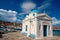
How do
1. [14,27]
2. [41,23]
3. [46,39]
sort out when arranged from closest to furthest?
[46,39], [41,23], [14,27]

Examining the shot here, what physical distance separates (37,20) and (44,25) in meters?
0.94

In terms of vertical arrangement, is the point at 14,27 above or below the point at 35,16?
below

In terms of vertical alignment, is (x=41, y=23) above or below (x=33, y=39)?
above

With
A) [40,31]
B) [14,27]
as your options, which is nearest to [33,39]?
[40,31]

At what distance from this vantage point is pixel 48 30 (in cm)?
804

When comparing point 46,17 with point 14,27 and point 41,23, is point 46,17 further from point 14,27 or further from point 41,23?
point 14,27

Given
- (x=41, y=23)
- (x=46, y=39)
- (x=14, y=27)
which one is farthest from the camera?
(x=14, y=27)

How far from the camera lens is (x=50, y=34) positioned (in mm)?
8031

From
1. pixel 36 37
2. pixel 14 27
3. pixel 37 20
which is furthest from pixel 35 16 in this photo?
pixel 14 27

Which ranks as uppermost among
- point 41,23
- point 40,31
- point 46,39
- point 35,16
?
point 35,16

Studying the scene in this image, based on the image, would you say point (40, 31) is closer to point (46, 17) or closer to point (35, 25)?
point (35, 25)

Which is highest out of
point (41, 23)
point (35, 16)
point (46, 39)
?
point (35, 16)

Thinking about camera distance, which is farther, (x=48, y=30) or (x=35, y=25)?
(x=48, y=30)

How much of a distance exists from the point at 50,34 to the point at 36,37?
4.67 feet
